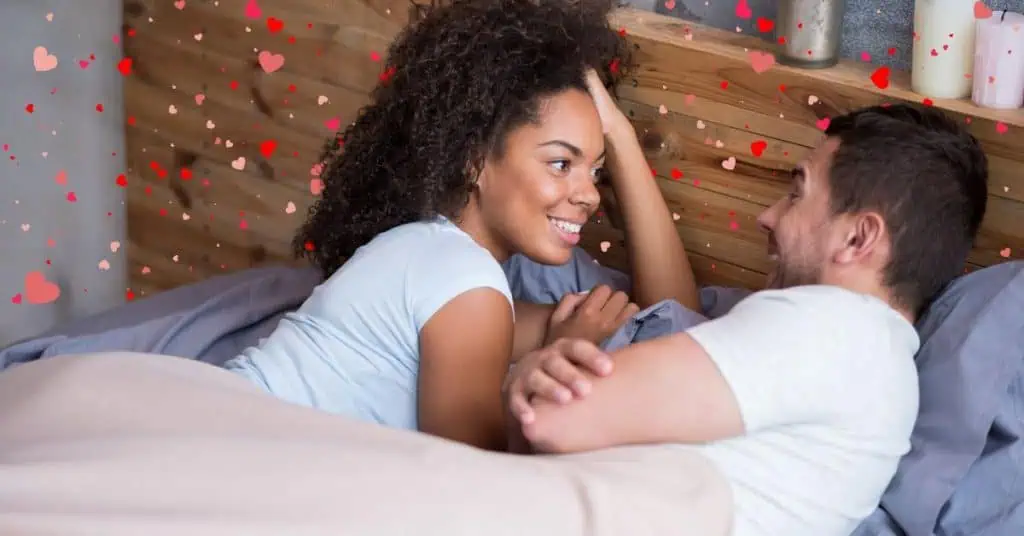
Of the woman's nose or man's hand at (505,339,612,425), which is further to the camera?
the woman's nose

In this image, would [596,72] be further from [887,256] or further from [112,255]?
[112,255]

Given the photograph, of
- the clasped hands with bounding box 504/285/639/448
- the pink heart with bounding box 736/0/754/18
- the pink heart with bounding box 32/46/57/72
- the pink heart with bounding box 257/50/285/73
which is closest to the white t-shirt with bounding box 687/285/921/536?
the clasped hands with bounding box 504/285/639/448

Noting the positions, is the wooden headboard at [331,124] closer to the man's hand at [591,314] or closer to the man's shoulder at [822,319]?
the man's hand at [591,314]

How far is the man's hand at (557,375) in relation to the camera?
1.19 metres

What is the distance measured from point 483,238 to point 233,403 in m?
0.51

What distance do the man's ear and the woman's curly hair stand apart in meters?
0.45

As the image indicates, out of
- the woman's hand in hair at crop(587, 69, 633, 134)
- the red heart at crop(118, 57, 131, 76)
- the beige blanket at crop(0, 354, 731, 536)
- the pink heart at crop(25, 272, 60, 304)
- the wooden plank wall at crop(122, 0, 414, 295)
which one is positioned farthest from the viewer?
the pink heart at crop(25, 272, 60, 304)

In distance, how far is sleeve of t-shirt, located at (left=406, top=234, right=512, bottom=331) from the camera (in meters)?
1.47

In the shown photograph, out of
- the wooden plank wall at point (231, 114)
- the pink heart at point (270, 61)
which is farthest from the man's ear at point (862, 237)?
the pink heart at point (270, 61)

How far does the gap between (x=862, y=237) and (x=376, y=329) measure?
1.91 feet

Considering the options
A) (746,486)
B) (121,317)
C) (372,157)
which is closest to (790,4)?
(372,157)

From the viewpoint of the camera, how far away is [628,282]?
1853 mm

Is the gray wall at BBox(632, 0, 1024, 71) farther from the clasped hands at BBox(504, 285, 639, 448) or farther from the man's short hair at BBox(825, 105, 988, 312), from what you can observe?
the clasped hands at BBox(504, 285, 639, 448)

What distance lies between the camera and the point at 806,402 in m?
1.19
